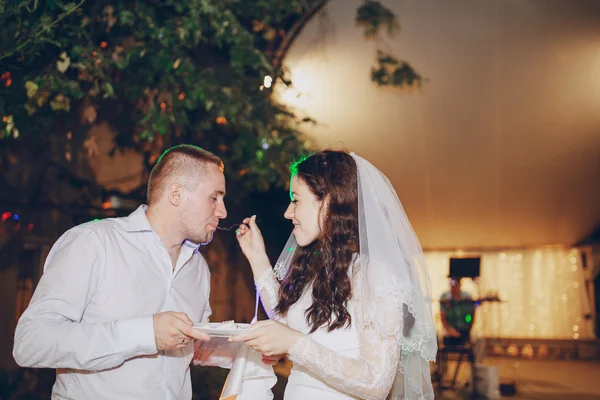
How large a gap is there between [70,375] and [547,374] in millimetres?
9353

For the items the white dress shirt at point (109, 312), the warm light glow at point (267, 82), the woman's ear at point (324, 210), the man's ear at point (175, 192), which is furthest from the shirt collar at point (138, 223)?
the warm light glow at point (267, 82)

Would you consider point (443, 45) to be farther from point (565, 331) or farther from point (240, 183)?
point (565, 331)

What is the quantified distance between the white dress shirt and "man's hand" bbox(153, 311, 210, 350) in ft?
0.09

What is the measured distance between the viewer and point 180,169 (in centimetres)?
213

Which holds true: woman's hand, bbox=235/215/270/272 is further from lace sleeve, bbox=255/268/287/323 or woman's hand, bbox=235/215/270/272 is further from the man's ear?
the man's ear

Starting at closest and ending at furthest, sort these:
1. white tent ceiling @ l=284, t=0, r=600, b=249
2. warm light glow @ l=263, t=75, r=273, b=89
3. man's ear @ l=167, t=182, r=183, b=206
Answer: man's ear @ l=167, t=182, r=183, b=206
warm light glow @ l=263, t=75, r=273, b=89
white tent ceiling @ l=284, t=0, r=600, b=249

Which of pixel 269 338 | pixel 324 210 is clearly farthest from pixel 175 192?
pixel 269 338

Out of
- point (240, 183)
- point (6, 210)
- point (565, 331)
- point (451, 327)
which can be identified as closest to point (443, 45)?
point (240, 183)

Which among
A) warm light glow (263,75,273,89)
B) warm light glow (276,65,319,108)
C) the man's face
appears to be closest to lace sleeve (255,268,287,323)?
the man's face

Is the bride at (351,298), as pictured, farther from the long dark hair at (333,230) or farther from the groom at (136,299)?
the groom at (136,299)

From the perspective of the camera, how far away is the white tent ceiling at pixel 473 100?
6.36 metres

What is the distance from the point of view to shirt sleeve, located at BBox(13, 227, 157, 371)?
5.41ft

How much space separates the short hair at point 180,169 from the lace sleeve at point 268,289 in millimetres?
544

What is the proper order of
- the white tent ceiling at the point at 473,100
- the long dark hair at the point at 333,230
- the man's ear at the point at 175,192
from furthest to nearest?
1. the white tent ceiling at the point at 473,100
2. the man's ear at the point at 175,192
3. the long dark hair at the point at 333,230
